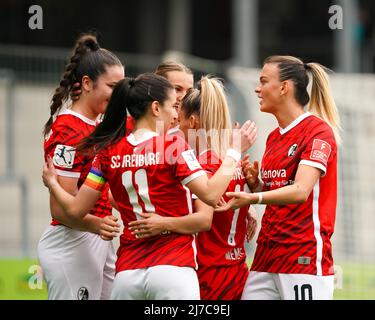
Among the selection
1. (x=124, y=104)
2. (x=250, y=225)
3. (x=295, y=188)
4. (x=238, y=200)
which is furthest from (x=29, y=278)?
(x=295, y=188)

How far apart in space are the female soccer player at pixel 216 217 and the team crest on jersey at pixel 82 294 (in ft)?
2.53

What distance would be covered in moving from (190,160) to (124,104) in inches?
22.2

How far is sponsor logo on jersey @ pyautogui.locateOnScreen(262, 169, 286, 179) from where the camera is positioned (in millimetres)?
6263

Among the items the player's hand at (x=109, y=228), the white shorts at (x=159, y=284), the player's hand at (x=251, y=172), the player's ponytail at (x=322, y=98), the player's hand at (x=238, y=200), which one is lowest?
the white shorts at (x=159, y=284)

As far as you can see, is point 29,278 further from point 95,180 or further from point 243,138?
point 243,138

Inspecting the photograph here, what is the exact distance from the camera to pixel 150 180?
5875 mm

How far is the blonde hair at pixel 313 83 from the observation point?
21.0ft

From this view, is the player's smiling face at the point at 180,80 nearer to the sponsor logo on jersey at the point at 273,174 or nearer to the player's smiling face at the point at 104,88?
the player's smiling face at the point at 104,88

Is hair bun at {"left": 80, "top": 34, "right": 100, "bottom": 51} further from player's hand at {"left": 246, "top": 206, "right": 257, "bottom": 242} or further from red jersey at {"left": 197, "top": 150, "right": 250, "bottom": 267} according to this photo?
player's hand at {"left": 246, "top": 206, "right": 257, "bottom": 242}

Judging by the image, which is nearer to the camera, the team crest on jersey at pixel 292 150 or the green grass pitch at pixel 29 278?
the team crest on jersey at pixel 292 150

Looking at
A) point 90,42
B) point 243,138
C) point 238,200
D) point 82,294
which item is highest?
point 90,42

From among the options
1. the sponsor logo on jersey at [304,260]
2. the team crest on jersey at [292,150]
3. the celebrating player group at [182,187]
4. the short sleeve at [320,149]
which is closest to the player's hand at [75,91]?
the celebrating player group at [182,187]
